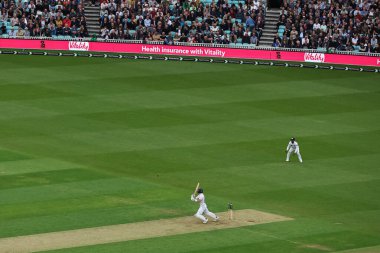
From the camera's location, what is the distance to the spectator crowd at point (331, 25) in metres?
80.2

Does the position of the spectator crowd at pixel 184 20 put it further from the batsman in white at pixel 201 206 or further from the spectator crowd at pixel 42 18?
the batsman in white at pixel 201 206

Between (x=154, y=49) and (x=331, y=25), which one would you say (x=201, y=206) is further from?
(x=331, y=25)

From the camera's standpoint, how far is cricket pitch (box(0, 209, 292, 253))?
38.2 meters

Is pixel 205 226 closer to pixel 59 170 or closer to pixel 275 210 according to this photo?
pixel 275 210

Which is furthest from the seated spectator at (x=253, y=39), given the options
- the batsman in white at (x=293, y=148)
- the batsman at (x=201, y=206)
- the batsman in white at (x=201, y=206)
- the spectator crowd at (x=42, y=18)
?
the batsman in white at (x=201, y=206)

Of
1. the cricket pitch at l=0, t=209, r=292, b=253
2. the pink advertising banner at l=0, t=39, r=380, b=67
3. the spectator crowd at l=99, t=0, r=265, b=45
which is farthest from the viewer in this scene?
the spectator crowd at l=99, t=0, r=265, b=45

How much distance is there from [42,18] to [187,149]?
3382 cm

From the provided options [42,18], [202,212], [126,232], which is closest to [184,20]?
[42,18]

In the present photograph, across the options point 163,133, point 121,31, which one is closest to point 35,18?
point 121,31

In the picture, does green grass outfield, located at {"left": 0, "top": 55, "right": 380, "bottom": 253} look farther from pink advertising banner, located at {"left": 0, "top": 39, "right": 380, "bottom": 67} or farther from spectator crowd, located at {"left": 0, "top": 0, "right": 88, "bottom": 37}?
spectator crowd, located at {"left": 0, "top": 0, "right": 88, "bottom": 37}

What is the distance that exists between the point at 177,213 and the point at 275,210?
4.36m

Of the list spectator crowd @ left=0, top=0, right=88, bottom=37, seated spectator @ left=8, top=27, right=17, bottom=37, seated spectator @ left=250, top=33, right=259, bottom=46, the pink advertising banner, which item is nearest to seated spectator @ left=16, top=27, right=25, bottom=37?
spectator crowd @ left=0, top=0, right=88, bottom=37

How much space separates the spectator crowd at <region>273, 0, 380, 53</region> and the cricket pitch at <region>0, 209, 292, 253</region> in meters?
38.5

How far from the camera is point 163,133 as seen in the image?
5762 centimetres
